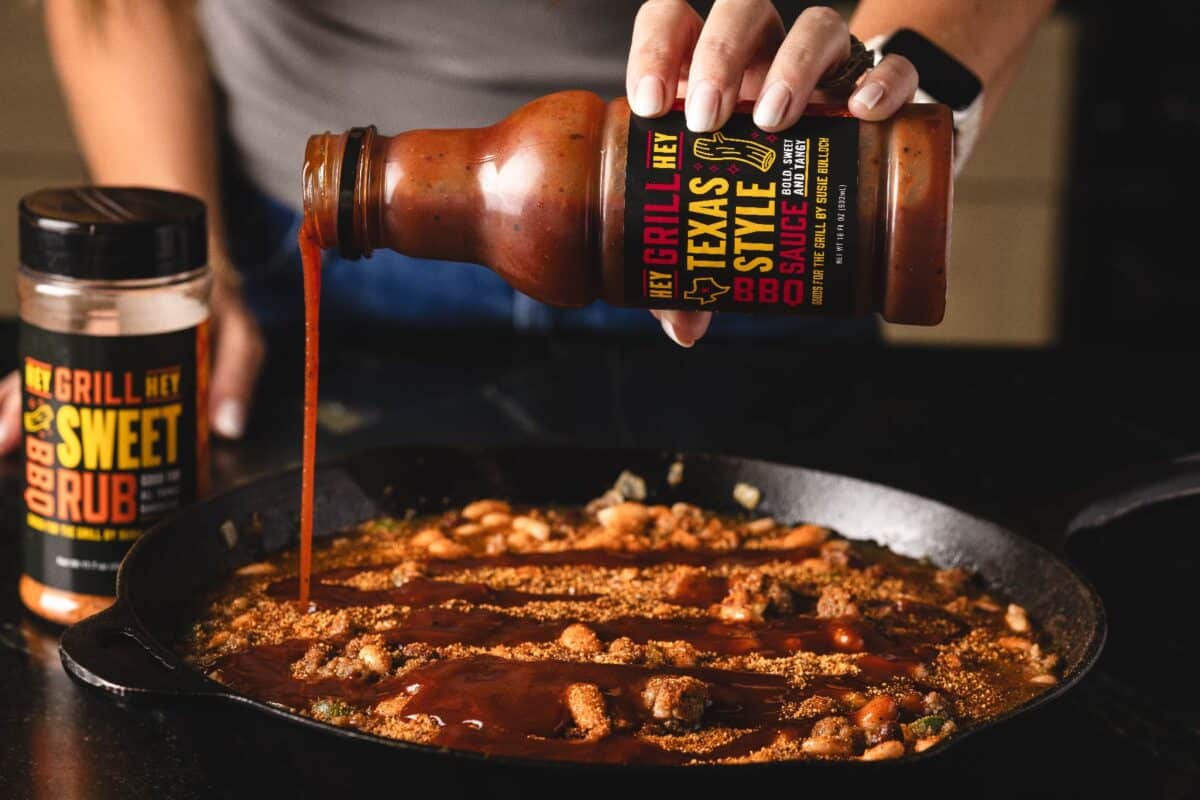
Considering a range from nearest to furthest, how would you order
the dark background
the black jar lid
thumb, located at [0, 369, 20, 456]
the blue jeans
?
the dark background, the black jar lid, thumb, located at [0, 369, 20, 456], the blue jeans

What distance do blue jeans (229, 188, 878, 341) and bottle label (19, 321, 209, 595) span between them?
0.85m

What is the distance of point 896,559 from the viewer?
1.30 metres

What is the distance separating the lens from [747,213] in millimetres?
977

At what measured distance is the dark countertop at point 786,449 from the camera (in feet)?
3.22

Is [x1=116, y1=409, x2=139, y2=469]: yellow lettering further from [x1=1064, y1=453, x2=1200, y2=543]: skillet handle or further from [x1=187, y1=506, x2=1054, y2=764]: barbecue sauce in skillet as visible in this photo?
[x1=1064, y1=453, x2=1200, y2=543]: skillet handle

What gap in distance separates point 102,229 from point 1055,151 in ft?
8.40

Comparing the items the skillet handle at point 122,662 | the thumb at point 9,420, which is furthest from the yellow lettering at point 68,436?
the thumb at point 9,420

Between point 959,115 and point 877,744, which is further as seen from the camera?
point 959,115

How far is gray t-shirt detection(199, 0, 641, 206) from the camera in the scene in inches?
73.1

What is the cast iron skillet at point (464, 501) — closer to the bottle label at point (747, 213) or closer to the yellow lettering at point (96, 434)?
the yellow lettering at point (96, 434)

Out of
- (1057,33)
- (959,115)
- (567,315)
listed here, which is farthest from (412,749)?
(1057,33)

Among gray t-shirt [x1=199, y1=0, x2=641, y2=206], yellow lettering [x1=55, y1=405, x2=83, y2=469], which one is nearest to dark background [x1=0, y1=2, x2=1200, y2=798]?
yellow lettering [x1=55, y1=405, x2=83, y2=469]

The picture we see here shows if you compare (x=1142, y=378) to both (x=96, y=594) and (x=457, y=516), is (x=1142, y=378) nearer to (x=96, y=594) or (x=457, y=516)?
(x=457, y=516)

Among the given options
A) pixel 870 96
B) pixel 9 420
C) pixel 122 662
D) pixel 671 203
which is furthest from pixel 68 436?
pixel 870 96
